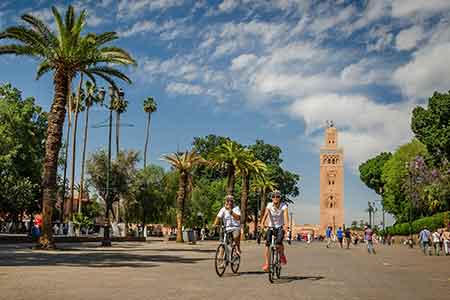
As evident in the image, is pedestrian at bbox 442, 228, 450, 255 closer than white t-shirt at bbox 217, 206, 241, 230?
No

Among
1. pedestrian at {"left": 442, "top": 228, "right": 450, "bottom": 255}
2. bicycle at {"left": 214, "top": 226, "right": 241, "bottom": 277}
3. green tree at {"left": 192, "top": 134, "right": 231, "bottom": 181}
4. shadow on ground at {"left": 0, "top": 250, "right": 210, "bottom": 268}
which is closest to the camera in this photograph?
bicycle at {"left": 214, "top": 226, "right": 241, "bottom": 277}

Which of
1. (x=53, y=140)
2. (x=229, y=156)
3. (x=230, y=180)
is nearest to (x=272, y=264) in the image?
(x=53, y=140)

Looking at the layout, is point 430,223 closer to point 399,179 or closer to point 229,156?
point 229,156

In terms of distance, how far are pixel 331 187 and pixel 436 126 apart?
8850 cm

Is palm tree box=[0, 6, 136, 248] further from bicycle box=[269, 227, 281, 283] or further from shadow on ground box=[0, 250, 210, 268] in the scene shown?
bicycle box=[269, 227, 281, 283]

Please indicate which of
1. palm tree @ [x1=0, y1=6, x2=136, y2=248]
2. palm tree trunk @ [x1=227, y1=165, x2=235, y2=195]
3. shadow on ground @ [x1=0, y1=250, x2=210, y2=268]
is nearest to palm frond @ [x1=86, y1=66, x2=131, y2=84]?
palm tree @ [x1=0, y1=6, x2=136, y2=248]

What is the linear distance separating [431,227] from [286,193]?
41.3 meters

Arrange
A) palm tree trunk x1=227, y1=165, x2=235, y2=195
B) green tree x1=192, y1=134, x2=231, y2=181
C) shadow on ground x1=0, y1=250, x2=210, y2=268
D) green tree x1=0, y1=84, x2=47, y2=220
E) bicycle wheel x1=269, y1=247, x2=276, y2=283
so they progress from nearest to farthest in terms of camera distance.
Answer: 1. bicycle wheel x1=269, y1=247, x2=276, y2=283
2. shadow on ground x1=0, y1=250, x2=210, y2=268
3. green tree x1=0, y1=84, x2=47, y2=220
4. palm tree trunk x1=227, y1=165, x2=235, y2=195
5. green tree x1=192, y1=134, x2=231, y2=181

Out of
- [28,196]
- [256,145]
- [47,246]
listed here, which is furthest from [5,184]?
[256,145]

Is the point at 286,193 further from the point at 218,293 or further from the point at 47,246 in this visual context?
the point at 218,293

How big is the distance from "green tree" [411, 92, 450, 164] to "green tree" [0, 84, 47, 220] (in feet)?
122

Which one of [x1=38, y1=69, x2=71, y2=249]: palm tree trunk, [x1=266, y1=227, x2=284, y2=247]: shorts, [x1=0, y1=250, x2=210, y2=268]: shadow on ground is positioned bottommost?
[x1=0, y1=250, x2=210, y2=268]: shadow on ground

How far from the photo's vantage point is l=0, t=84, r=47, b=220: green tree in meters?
45.5

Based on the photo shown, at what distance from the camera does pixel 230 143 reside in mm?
59375
